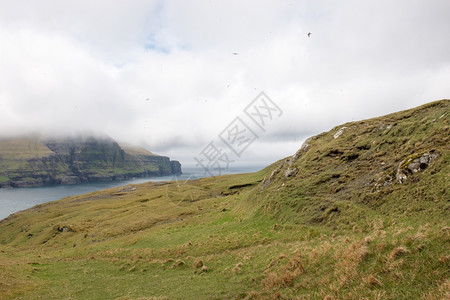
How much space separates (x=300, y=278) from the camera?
1517cm

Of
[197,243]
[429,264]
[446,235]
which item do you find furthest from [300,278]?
[197,243]

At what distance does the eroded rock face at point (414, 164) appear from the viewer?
25016 millimetres

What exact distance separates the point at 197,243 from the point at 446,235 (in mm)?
27854

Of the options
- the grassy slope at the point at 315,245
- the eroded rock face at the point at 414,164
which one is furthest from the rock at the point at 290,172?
the eroded rock face at the point at 414,164

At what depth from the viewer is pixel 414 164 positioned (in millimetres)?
25750

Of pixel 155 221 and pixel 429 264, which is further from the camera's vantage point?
pixel 155 221

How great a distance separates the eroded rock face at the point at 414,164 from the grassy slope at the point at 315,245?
0.58 metres

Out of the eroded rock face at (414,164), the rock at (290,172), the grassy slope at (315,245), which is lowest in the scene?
the grassy slope at (315,245)

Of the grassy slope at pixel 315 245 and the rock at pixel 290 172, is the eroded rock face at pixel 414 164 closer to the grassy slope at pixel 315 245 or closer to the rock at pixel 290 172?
the grassy slope at pixel 315 245

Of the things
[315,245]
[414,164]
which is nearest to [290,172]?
[414,164]

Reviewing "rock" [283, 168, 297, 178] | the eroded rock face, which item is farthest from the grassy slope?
"rock" [283, 168, 297, 178]

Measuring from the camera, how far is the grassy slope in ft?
40.3

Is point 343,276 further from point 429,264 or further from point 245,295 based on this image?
point 245,295

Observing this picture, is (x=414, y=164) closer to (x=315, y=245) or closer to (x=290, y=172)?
(x=315, y=245)
